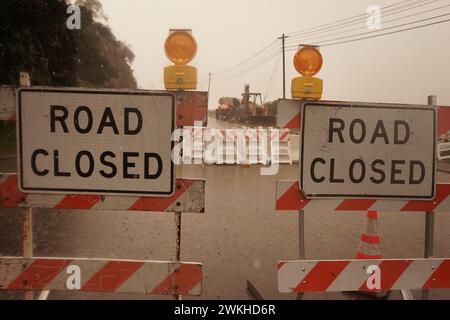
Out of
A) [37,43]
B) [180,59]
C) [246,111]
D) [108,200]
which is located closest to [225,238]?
[108,200]

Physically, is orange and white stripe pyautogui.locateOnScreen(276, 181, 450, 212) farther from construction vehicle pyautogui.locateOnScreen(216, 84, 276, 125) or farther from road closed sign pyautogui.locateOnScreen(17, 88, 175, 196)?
construction vehicle pyautogui.locateOnScreen(216, 84, 276, 125)

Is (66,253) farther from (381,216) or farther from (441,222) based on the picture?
(441,222)

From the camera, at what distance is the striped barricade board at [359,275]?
10.2 ft

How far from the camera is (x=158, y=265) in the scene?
9.64 ft

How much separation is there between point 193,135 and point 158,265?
10.9 meters

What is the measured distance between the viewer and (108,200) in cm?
288

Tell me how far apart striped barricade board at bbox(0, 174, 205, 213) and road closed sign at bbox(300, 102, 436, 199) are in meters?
0.85

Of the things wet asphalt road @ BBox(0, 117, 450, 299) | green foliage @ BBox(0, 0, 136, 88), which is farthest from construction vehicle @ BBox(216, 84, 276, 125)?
wet asphalt road @ BBox(0, 117, 450, 299)

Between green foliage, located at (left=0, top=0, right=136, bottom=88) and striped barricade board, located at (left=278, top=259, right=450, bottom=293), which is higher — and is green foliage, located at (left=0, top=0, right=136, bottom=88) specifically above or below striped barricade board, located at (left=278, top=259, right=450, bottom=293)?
above

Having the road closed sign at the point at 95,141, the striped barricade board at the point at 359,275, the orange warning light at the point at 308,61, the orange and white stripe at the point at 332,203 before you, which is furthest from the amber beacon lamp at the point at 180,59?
the striped barricade board at the point at 359,275

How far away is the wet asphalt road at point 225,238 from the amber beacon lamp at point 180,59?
84.6 inches

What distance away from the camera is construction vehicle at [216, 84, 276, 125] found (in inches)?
1902

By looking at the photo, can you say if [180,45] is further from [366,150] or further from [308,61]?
[366,150]

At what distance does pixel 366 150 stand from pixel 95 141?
201 cm
